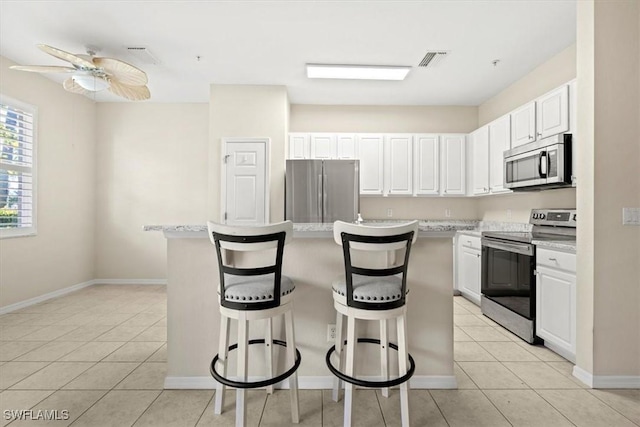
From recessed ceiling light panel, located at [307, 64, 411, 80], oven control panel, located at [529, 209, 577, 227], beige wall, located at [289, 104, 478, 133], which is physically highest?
recessed ceiling light panel, located at [307, 64, 411, 80]

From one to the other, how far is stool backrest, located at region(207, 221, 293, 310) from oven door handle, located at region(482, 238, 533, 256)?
2.24m

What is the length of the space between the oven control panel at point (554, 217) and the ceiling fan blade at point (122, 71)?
4286mm

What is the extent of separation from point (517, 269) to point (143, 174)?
17.0 ft

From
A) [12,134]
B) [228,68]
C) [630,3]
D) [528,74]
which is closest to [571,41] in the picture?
[528,74]

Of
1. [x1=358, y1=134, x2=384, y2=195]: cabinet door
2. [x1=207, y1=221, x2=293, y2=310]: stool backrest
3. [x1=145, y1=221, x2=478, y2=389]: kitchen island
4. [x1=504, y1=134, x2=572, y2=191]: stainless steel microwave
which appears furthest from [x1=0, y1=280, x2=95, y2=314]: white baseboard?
[x1=504, y1=134, x2=572, y2=191]: stainless steel microwave

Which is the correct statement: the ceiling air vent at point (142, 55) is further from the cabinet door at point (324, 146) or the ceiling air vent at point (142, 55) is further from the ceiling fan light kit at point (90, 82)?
the cabinet door at point (324, 146)

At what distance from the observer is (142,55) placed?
130 inches

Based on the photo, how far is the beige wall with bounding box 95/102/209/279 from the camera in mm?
4816

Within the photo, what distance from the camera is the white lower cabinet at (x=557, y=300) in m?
2.25

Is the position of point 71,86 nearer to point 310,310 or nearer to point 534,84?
point 310,310

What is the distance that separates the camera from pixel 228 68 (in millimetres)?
3619

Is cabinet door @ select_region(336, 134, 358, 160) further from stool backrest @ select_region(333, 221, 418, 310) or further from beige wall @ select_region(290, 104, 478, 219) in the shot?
stool backrest @ select_region(333, 221, 418, 310)

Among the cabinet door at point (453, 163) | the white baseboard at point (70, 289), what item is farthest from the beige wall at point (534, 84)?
the white baseboard at point (70, 289)

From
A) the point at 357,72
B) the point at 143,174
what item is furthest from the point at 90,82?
the point at 357,72
